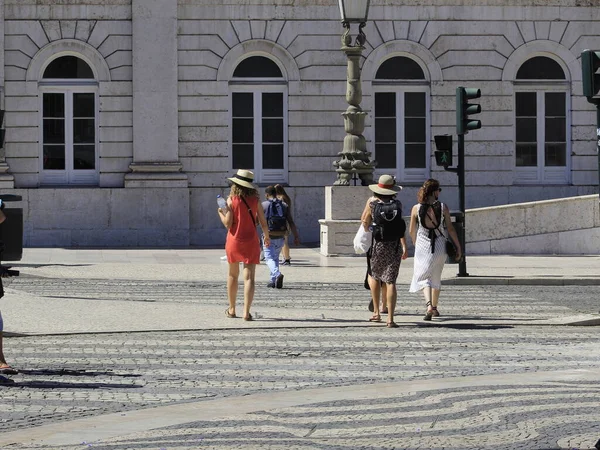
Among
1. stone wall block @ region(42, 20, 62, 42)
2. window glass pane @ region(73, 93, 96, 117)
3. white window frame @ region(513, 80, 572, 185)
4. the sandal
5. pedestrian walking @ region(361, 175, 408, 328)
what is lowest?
the sandal

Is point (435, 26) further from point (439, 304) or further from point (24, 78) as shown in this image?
point (439, 304)

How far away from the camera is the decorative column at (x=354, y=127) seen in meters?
27.7

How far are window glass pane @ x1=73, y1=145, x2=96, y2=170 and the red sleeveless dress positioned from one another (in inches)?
630

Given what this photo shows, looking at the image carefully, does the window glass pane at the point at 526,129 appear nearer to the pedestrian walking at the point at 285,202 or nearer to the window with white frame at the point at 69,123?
the pedestrian walking at the point at 285,202

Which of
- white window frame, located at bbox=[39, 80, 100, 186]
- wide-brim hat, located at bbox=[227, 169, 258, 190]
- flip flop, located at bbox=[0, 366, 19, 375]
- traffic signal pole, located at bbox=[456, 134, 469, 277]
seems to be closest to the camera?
flip flop, located at bbox=[0, 366, 19, 375]

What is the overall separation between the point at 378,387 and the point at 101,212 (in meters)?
21.2

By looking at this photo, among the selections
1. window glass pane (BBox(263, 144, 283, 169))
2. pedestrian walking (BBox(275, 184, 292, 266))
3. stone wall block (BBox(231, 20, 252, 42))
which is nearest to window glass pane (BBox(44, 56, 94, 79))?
stone wall block (BBox(231, 20, 252, 42))

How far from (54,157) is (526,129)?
10.5 m

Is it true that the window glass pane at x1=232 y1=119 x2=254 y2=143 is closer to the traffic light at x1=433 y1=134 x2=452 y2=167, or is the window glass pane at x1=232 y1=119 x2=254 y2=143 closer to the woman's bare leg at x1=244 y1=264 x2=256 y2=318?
the traffic light at x1=433 y1=134 x2=452 y2=167

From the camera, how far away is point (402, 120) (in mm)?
33312

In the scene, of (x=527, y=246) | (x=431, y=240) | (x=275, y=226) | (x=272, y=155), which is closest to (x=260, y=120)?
(x=272, y=155)

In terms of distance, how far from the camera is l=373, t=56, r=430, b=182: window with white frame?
3309cm

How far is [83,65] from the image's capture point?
32562 mm

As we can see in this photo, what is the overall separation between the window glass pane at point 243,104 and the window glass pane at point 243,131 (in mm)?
154
